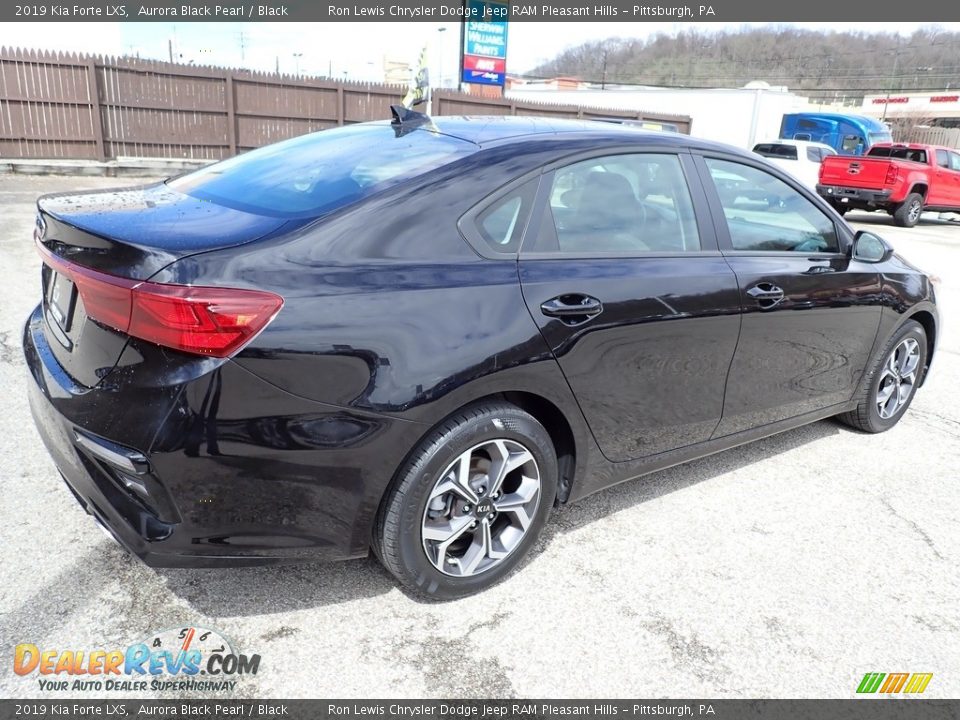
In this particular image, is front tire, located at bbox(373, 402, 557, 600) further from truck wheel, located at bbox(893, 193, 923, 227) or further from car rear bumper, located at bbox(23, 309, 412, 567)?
truck wheel, located at bbox(893, 193, 923, 227)

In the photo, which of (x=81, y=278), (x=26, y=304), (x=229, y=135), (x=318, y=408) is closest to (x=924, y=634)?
(x=318, y=408)

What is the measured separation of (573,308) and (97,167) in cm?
1507

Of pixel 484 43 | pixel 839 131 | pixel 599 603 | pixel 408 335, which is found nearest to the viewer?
pixel 408 335

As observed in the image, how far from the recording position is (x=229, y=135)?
16.7m

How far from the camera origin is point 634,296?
2.77 metres

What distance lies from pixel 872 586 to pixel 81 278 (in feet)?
10.1

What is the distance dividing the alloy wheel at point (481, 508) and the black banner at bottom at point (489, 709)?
502 millimetres

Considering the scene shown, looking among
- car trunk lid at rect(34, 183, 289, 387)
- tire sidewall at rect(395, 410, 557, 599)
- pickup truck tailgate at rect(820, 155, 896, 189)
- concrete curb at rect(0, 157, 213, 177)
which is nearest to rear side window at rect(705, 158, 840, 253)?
tire sidewall at rect(395, 410, 557, 599)

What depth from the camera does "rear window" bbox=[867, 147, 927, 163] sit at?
17234 mm

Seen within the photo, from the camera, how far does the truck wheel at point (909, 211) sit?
16.9 metres

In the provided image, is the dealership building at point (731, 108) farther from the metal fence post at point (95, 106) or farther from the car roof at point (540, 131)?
the car roof at point (540, 131)

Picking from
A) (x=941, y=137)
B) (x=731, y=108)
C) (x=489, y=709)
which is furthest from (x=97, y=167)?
(x=941, y=137)

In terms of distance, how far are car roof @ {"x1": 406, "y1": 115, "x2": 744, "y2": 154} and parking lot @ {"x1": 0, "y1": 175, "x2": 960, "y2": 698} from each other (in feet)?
5.37

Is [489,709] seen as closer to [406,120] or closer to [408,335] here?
[408,335]
